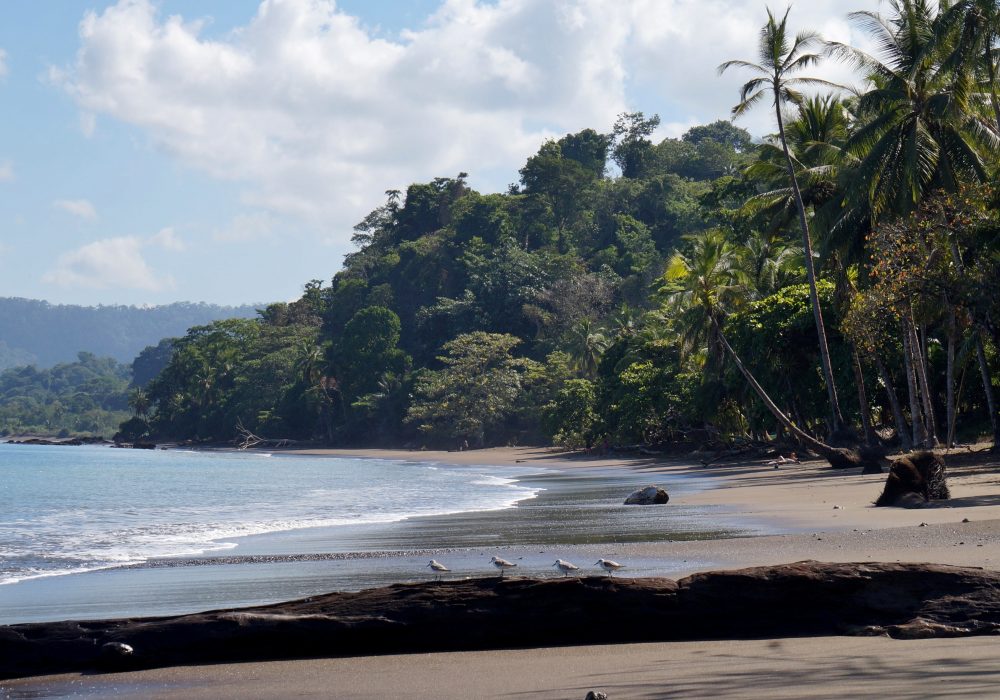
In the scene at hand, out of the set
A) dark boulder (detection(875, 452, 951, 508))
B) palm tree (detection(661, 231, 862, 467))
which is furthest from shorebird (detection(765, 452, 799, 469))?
dark boulder (detection(875, 452, 951, 508))

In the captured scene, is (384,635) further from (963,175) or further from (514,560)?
(963,175)

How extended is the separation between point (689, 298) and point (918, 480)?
2115cm

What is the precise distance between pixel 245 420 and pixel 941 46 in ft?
278

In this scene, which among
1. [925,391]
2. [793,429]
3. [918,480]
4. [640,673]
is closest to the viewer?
[640,673]

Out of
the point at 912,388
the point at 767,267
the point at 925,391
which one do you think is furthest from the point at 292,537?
the point at 767,267

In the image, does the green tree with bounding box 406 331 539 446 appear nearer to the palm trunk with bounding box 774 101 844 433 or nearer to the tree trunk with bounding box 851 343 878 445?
the tree trunk with bounding box 851 343 878 445

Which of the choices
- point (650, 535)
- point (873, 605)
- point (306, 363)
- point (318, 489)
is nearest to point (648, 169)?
point (306, 363)

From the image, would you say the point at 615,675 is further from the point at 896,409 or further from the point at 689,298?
the point at 689,298

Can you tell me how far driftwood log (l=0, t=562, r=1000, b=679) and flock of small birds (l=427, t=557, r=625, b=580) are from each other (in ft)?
11.0

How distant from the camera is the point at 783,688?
5.16m

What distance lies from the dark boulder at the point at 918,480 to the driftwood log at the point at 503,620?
8.91 meters

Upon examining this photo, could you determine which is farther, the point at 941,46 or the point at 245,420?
the point at 245,420

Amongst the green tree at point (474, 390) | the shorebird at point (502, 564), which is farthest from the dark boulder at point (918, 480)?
the green tree at point (474, 390)

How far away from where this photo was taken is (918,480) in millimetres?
15148
